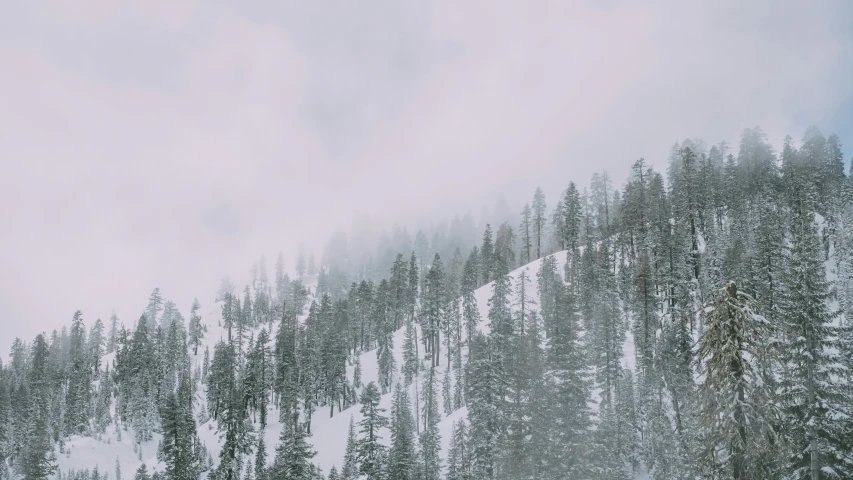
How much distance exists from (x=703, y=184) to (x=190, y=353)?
4739 inches

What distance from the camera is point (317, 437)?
69.3 meters

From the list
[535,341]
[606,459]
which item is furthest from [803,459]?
[535,341]

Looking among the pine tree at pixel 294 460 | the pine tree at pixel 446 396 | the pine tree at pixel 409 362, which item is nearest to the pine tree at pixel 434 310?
the pine tree at pixel 409 362

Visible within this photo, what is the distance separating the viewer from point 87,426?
87.4 m

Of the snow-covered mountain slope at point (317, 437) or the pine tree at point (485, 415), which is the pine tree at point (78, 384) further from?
the pine tree at point (485, 415)

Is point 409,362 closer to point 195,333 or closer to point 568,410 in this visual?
point 568,410

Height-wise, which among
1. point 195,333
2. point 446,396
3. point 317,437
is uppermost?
point 195,333

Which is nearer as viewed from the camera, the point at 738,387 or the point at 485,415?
the point at 738,387

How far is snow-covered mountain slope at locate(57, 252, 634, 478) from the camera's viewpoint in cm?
6344

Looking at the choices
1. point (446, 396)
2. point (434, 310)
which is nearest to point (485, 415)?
point (446, 396)

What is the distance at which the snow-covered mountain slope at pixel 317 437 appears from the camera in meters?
63.4

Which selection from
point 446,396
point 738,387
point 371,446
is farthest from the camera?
point 446,396

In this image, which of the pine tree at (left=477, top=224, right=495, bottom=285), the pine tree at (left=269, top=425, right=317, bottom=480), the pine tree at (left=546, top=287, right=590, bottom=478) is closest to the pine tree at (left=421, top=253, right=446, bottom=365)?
the pine tree at (left=477, top=224, right=495, bottom=285)

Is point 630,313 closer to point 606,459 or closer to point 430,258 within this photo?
point 606,459
